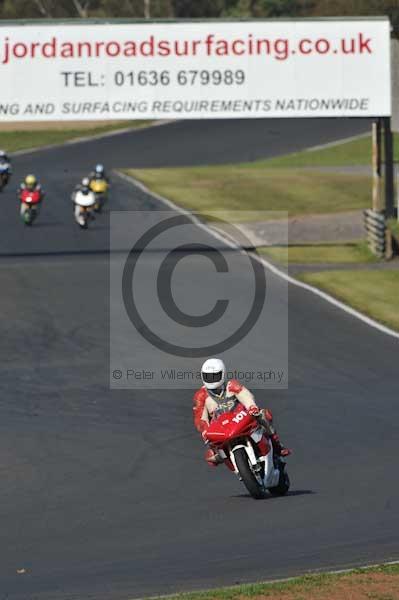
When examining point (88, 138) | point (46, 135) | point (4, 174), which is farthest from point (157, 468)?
point (46, 135)

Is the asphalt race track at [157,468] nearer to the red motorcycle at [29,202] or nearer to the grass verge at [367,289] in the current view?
the grass verge at [367,289]

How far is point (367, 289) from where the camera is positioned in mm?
32875

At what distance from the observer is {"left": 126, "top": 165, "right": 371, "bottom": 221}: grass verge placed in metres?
57.5

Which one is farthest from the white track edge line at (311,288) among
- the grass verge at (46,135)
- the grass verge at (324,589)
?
the grass verge at (46,135)

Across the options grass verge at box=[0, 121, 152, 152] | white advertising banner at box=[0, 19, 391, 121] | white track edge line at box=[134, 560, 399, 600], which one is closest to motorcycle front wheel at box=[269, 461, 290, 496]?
white track edge line at box=[134, 560, 399, 600]

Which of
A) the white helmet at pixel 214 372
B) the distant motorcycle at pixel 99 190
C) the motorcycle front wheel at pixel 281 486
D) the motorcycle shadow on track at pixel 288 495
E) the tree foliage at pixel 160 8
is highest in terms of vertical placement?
the tree foliage at pixel 160 8

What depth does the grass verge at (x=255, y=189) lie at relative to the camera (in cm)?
5748

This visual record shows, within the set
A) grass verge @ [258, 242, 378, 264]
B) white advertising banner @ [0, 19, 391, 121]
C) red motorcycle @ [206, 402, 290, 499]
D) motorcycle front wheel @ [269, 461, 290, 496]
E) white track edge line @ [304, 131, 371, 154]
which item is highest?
white track edge line @ [304, 131, 371, 154]

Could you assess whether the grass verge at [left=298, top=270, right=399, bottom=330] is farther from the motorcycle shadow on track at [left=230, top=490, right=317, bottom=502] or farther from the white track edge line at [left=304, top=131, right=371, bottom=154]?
the white track edge line at [left=304, top=131, right=371, bottom=154]

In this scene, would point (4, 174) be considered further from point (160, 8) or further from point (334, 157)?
point (160, 8)

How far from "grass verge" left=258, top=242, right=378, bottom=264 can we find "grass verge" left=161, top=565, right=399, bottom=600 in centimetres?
2835

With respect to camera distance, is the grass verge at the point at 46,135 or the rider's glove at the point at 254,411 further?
the grass verge at the point at 46,135

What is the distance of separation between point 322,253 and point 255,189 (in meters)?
23.2

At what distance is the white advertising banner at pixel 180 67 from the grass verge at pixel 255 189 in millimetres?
15912
